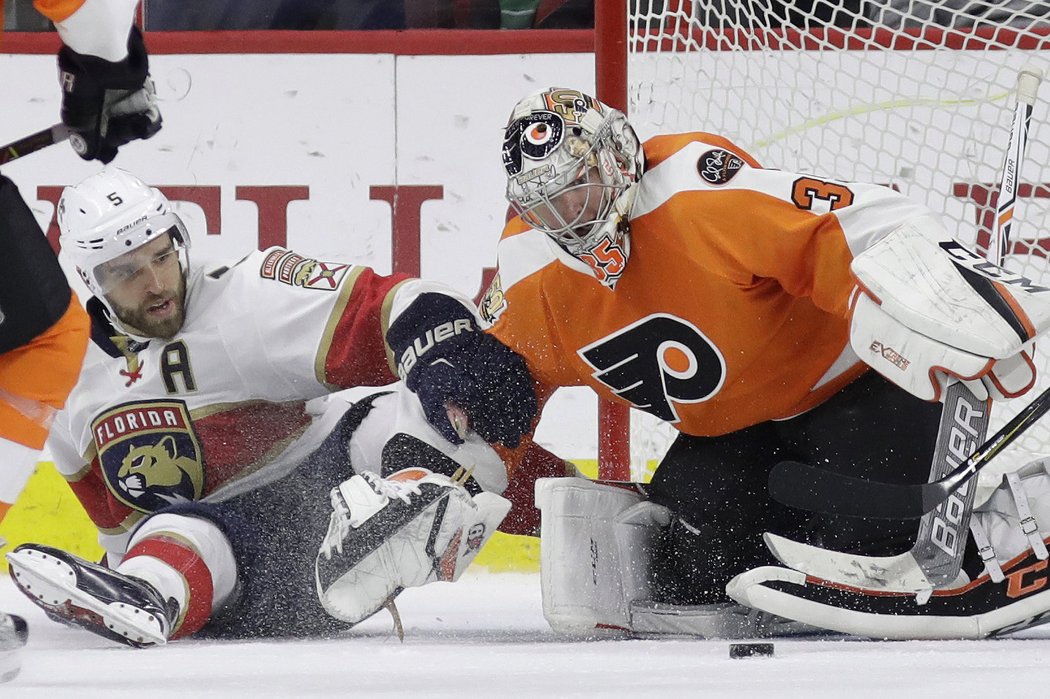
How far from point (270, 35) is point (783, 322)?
163cm

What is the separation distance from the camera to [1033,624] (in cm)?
193

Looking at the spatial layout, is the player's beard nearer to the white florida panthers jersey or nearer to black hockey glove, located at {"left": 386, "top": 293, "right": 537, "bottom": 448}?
the white florida panthers jersey

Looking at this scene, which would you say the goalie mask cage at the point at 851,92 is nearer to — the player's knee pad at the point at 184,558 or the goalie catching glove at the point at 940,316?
the player's knee pad at the point at 184,558

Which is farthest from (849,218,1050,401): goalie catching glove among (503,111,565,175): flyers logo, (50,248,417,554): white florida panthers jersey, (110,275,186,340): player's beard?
(110,275,186,340): player's beard

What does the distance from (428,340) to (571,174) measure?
46cm

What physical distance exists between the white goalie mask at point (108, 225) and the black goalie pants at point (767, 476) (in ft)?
3.19

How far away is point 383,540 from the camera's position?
1917 millimetres

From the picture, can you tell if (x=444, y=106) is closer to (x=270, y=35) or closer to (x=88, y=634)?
(x=270, y=35)

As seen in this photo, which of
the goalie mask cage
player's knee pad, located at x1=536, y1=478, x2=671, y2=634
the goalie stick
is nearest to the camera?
the goalie stick

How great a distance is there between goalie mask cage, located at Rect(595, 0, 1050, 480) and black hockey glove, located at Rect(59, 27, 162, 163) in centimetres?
102

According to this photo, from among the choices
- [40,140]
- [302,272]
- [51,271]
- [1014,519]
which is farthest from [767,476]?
[40,140]

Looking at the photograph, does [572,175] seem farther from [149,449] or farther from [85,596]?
[149,449]

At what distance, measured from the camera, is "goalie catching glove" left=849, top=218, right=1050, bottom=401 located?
172cm

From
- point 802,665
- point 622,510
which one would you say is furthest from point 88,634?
point 802,665
